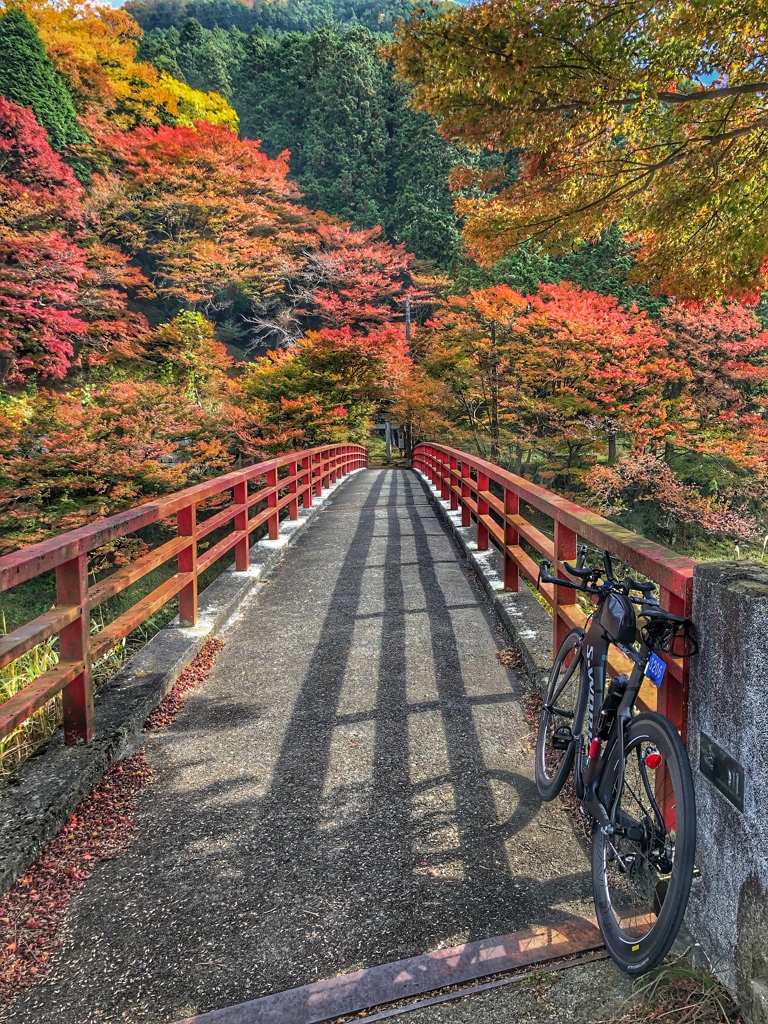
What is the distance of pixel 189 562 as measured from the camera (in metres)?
4.18

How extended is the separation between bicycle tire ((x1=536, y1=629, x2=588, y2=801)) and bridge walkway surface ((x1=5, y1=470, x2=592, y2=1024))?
0.41ft

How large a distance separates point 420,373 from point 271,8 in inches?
2525

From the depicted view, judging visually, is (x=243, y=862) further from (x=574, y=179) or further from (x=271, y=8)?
(x=271, y=8)

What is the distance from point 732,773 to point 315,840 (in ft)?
4.96

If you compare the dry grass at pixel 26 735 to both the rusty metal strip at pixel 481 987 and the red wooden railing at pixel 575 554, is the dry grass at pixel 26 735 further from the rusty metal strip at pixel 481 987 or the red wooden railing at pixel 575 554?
the red wooden railing at pixel 575 554

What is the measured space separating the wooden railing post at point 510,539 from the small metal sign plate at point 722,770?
2.86m

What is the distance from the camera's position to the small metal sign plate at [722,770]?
152 centimetres

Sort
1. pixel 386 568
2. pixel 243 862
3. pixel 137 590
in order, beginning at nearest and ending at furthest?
pixel 243 862 → pixel 386 568 → pixel 137 590

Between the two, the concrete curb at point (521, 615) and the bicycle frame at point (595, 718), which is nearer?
the bicycle frame at point (595, 718)

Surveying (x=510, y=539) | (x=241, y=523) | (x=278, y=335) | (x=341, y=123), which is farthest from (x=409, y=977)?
(x=341, y=123)

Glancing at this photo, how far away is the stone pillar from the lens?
1.45 m

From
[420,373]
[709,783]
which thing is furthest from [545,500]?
[420,373]

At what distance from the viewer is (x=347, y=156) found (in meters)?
38.0

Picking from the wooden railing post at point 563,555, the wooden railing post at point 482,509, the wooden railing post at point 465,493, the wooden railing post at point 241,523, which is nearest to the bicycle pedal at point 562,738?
the wooden railing post at point 563,555
